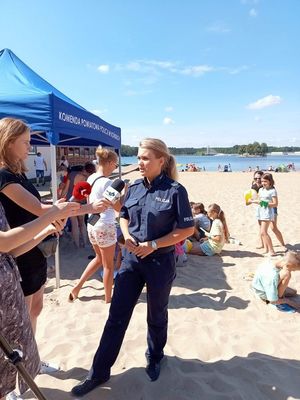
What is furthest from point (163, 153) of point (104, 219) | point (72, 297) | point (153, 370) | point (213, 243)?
point (213, 243)

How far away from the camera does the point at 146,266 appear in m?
2.40

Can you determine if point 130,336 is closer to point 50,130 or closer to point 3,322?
point 3,322

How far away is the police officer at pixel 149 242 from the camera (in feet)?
7.76

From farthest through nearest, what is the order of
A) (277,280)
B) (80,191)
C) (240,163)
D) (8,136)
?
(240,163)
(277,280)
(80,191)
(8,136)

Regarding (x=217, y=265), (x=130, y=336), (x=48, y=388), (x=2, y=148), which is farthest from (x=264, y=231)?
(x=2, y=148)

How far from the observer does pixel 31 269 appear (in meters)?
2.25

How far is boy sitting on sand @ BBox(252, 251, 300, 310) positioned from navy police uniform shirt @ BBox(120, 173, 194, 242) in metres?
2.15

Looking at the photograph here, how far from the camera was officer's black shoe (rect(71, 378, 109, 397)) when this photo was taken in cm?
242

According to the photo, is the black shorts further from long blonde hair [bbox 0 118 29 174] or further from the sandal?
the sandal

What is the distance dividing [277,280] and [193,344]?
1.53 meters

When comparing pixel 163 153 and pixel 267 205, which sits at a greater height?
pixel 163 153

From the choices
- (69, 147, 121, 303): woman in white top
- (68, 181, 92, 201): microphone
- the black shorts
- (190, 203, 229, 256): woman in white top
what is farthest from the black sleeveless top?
(190, 203, 229, 256): woman in white top

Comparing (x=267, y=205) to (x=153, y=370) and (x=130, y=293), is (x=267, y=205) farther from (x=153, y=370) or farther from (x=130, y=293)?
(x=130, y=293)

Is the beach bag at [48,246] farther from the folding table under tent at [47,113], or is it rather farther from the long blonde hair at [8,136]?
the folding table under tent at [47,113]
